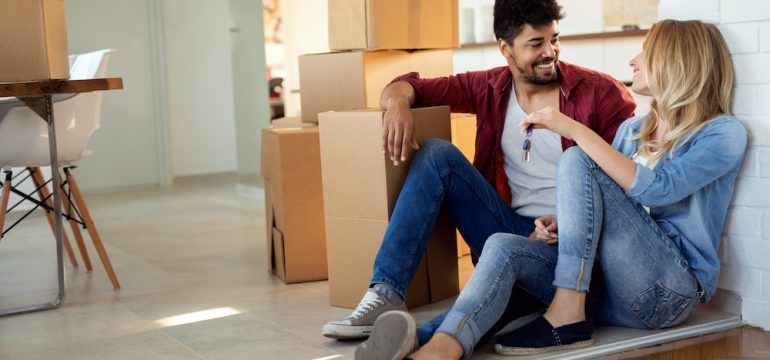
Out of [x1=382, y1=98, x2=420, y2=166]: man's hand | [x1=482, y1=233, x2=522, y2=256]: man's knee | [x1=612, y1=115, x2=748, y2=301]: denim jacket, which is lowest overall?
[x1=482, y1=233, x2=522, y2=256]: man's knee

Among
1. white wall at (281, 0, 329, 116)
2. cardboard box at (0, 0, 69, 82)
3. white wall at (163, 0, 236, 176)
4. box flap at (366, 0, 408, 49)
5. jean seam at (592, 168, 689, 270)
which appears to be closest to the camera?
jean seam at (592, 168, 689, 270)

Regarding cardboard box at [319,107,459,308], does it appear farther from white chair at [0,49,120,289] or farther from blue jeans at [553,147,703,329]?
white chair at [0,49,120,289]

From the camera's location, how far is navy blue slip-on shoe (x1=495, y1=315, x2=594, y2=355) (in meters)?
2.05

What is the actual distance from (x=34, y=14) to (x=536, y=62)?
149cm

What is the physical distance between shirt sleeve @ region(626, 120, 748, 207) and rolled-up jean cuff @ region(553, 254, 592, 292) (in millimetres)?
185

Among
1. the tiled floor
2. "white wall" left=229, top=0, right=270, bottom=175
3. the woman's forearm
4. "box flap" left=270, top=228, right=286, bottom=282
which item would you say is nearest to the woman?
the woman's forearm

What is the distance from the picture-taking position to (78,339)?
2.49m

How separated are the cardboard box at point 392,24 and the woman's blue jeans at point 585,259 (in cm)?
114

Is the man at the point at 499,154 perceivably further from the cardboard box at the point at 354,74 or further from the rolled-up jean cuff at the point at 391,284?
the cardboard box at the point at 354,74

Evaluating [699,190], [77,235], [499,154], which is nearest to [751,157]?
[699,190]

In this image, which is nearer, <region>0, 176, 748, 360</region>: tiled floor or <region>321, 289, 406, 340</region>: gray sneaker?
<region>321, 289, 406, 340</region>: gray sneaker

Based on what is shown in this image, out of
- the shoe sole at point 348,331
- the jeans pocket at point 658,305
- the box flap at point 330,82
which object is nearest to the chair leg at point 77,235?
the box flap at point 330,82

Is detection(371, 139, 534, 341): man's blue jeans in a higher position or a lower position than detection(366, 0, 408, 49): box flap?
lower

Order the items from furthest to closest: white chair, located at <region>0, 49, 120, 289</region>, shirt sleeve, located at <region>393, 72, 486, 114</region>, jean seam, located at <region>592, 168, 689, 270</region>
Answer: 1. white chair, located at <region>0, 49, 120, 289</region>
2. shirt sleeve, located at <region>393, 72, 486, 114</region>
3. jean seam, located at <region>592, 168, 689, 270</region>
